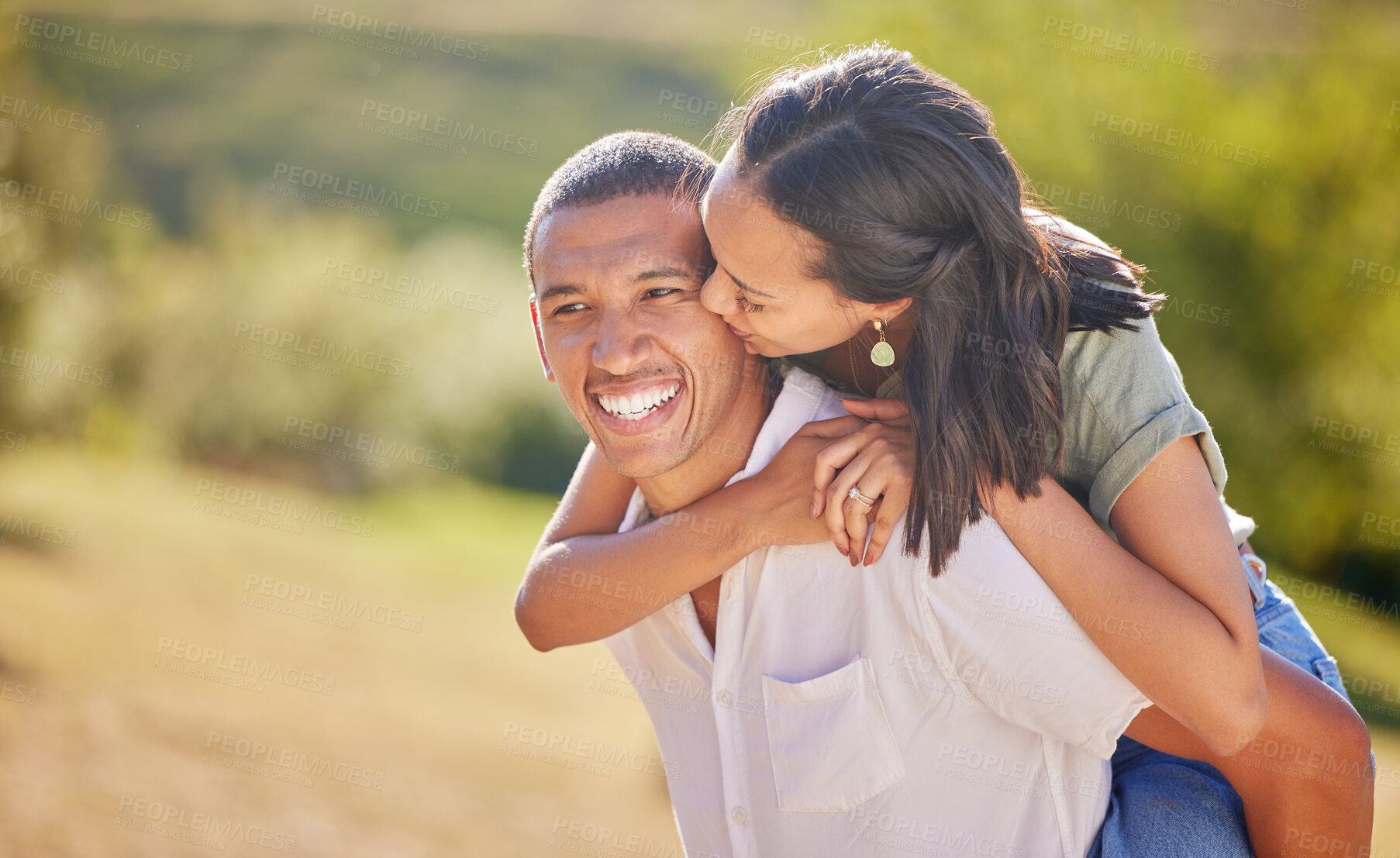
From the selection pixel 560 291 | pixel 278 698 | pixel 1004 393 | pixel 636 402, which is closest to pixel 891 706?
pixel 1004 393

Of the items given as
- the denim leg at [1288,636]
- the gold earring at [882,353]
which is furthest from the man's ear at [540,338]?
the denim leg at [1288,636]

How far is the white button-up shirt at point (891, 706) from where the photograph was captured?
87.4 inches

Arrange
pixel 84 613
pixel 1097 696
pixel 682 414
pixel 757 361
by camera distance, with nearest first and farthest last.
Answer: pixel 1097 696, pixel 682 414, pixel 757 361, pixel 84 613

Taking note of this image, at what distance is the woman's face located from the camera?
2.33 meters

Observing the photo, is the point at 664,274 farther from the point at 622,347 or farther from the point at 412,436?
the point at 412,436

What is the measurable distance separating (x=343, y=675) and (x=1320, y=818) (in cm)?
705

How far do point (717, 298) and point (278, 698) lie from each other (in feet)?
20.6

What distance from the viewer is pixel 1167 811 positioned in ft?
7.77

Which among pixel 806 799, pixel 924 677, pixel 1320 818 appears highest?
pixel 924 677

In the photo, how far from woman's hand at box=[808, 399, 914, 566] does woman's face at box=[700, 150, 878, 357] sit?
0.25 metres

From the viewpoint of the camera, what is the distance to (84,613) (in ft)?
25.8

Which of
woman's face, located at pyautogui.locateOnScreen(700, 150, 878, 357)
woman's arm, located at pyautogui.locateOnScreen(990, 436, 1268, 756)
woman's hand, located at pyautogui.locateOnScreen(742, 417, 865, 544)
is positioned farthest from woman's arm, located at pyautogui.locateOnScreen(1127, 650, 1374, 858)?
woman's face, located at pyautogui.locateOnScreen(700, 150, 878, 357)

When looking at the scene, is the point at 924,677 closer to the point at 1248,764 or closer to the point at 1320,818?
the point at 1248,764

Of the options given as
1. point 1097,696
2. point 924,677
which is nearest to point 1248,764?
point 1097,696
